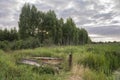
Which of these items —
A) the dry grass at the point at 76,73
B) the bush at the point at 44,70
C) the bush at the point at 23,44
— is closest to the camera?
the dry grass at the point at 76,73

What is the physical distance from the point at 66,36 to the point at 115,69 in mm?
30951

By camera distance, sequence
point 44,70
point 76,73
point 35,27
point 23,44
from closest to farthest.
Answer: point 44,70 < point 76,73 < point 23,44 < point 35,27

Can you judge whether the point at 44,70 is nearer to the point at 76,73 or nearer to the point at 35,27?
the point at 76,73

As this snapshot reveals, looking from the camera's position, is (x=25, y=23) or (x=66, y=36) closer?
(x=25, y=23)

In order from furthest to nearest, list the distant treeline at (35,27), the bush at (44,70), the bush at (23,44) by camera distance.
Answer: the distant treeline at (35,27) < the bush at (23,44) < the bush at (44,70)

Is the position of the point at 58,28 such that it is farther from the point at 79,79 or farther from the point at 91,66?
the point at 79,79

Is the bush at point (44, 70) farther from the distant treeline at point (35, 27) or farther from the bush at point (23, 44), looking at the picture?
the distant treeline at point (35, 27)

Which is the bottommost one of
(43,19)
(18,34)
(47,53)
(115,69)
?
(115,69)

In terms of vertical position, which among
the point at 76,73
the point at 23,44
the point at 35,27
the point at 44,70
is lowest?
the point at 76,73

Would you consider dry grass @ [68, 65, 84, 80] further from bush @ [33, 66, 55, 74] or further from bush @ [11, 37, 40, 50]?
bush @ [11, 37, 40, 50]

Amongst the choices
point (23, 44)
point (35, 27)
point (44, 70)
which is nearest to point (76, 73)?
point (44, 70)

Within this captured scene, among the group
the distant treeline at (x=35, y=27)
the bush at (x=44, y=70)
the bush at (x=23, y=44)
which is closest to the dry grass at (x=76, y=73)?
the bush at (x=44, y=70)

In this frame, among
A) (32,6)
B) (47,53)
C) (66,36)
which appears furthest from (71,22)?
(47,53)

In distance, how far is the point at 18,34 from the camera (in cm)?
3734
